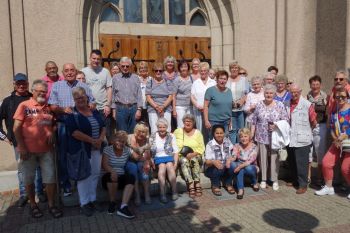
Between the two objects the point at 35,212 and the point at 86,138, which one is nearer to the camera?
the point at 86,138

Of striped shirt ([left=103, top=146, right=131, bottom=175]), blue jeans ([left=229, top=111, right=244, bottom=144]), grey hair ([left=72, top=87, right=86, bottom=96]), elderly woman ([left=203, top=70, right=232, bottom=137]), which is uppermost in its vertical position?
grey hair ([left=72, top=87, right=86, bottom=96])

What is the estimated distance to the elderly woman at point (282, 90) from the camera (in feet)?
17.2

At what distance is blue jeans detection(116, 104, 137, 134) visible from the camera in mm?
5211

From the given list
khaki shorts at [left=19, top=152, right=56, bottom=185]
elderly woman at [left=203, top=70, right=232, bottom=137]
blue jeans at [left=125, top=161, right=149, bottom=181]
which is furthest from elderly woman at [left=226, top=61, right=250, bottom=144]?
khaki shorts at [left=19, top=152, right=56, bottom=185]

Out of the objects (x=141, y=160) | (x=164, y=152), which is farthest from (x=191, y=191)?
(x=141, y=160)

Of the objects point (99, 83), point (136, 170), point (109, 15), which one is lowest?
point (136, 170)

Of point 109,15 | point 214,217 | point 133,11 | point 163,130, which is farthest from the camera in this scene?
point 133,11

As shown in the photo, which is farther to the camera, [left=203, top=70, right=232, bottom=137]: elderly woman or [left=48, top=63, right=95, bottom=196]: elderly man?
[left=203, top=70, right=232, bottom=137]: elderly woman

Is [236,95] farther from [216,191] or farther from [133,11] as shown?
[133,11]

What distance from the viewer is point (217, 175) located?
4992 mm

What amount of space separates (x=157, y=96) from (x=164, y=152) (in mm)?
998

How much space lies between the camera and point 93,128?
4.18m

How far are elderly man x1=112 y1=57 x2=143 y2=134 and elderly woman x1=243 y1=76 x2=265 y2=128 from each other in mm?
1783

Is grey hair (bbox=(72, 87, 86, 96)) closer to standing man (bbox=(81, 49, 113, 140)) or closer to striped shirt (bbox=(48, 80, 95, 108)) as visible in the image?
striped shirt (bbox=(48, 80, 95, 108))
